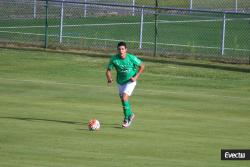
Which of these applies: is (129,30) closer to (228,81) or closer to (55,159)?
(228,81)

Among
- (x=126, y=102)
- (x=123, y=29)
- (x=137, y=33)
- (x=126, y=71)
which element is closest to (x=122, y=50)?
(x=126, y=71)

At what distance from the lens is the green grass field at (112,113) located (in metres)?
18.0

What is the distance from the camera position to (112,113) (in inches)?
950

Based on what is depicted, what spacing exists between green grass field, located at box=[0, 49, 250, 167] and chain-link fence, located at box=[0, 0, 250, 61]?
82.7 inches

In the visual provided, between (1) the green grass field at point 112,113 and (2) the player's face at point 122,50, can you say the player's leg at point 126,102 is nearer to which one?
(1) the green grass field at point 112,113

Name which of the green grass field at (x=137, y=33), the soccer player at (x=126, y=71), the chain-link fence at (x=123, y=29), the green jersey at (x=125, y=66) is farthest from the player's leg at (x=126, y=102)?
the green grass field at (x=137, y=33)

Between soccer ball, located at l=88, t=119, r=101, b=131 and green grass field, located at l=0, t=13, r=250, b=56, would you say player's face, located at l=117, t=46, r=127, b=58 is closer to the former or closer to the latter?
soccer ball, located at l=88, t=119, r=101, b=131

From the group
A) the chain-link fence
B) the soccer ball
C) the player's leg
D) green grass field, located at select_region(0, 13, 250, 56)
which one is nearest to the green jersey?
the player's leg

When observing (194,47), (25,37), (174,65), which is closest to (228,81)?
(174,65)

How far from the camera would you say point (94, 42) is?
3966 centimetres

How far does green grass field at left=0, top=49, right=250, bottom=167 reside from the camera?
59.0 ft

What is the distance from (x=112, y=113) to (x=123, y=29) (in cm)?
2159

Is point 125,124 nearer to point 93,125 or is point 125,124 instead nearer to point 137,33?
point 93,125

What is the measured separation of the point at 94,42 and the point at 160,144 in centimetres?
2063
